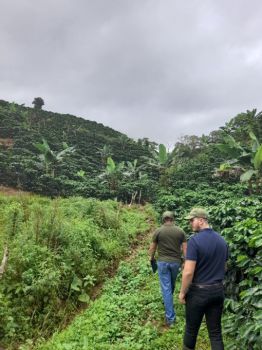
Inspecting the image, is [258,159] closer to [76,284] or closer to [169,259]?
[169,259]

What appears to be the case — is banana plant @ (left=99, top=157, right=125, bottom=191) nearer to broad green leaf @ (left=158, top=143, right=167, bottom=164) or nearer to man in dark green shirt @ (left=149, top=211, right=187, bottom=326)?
broad green leaf @ (left=158, top=143, right=167, bottom=164)

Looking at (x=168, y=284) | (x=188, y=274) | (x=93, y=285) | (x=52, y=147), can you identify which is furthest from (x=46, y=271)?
(x=52, y=147)

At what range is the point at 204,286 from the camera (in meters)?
4.05

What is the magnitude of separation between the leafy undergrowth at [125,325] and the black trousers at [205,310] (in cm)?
90

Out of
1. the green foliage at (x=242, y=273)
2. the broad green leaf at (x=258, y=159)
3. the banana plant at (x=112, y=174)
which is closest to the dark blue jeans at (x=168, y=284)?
the green foliage at (x=242, y=273)

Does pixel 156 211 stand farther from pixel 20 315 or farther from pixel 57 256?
pixel 20 315

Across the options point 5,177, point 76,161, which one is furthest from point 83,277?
point 76,161

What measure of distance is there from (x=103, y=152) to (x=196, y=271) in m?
25.7

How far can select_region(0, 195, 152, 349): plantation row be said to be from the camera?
602 cm

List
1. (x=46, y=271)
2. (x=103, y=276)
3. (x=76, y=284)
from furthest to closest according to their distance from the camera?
1. (x=103, y=276)
2. (x=76, y=284)
3. (x=46, y=271)

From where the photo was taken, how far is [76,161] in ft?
92.6

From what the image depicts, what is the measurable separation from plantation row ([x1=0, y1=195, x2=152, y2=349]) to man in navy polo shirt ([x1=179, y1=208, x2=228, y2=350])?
2.94 m

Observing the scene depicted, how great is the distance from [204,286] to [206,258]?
0.30 metres

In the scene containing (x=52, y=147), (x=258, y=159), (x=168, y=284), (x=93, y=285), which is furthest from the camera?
(x=52, y=147)
